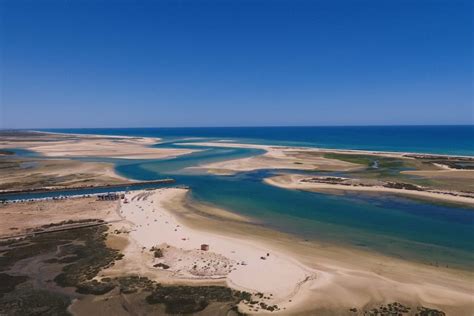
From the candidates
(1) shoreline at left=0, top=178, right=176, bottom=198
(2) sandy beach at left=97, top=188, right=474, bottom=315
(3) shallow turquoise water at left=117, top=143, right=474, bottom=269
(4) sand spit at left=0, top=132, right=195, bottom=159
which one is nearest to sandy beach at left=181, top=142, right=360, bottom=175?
(1) shoreline at left=0, top=178, right=176, bottom=198

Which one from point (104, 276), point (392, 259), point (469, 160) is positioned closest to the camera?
point (104, 276)

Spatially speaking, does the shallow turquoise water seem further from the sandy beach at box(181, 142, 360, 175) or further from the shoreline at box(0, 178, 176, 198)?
the sandy beach at box(181, 142, 360, 175)

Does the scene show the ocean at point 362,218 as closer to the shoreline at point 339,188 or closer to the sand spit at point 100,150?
the shoreline at point 339,188

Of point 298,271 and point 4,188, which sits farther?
point 4,188

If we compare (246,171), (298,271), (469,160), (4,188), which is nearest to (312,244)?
(298,271)

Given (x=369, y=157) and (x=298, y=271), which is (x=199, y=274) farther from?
(x=369, y=157)

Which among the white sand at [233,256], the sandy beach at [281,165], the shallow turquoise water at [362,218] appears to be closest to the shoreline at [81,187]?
the shallow turquoise water at [362,218]

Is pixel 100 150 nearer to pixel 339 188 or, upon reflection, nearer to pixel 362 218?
pixel 339 188
